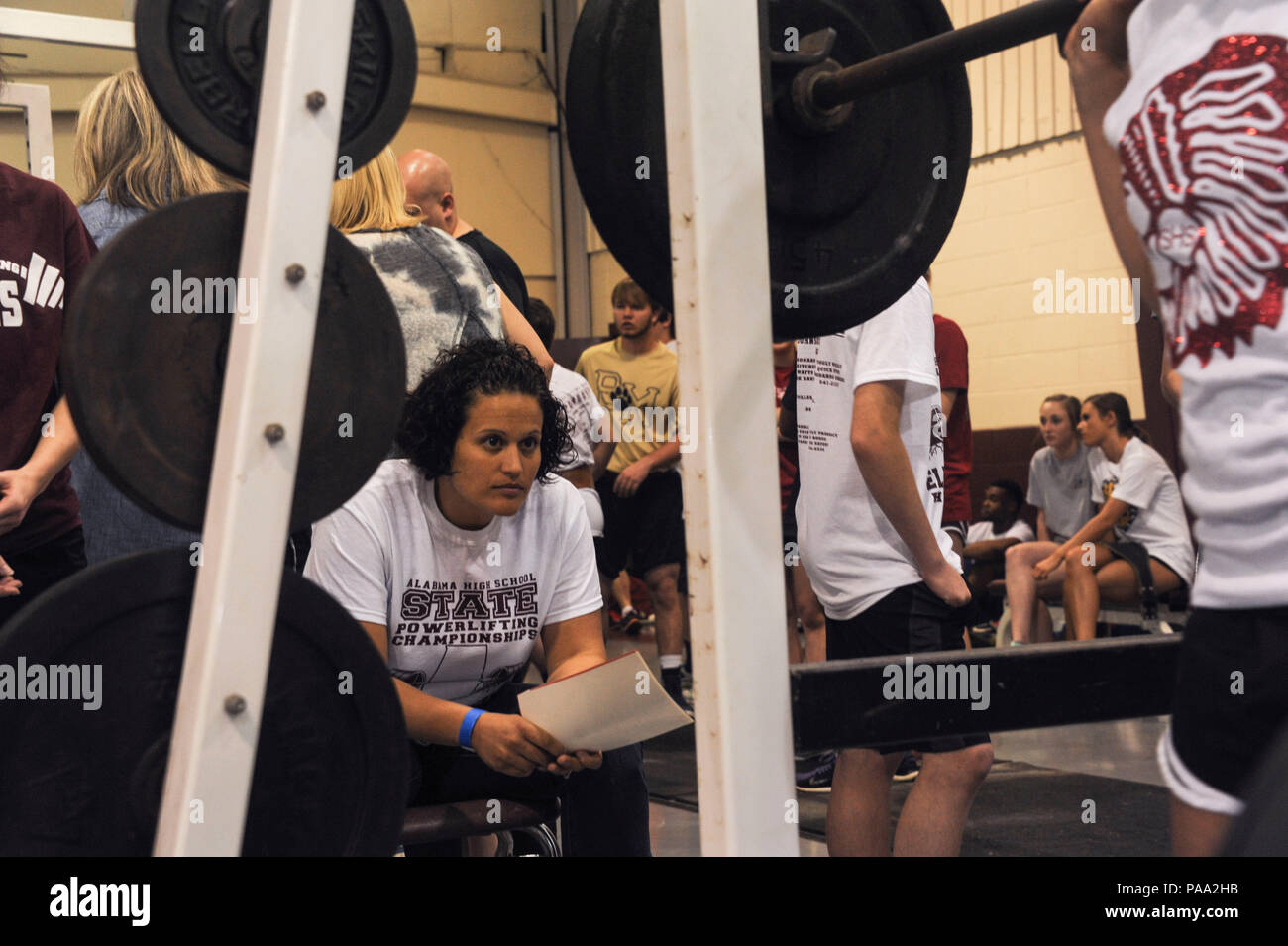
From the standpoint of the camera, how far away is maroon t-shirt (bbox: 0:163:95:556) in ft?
5.19

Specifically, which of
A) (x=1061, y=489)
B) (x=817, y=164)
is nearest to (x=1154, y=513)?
(x=1061, y=489)

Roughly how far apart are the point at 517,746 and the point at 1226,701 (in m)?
1.03

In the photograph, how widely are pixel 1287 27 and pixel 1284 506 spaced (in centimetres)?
29

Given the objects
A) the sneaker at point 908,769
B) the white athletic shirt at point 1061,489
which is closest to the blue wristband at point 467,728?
the sneaker at point 908,769

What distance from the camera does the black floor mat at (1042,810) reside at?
2.74m

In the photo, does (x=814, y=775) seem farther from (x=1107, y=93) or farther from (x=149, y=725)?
(x=1107, y=93)

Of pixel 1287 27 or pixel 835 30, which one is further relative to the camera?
pixel 835 30

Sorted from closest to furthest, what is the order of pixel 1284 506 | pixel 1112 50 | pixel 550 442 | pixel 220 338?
pixel 1284 506 → pixel 1112 50 → pixel 220 338 → pixel 550 442

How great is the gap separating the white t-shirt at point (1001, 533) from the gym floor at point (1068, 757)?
148 centimetres

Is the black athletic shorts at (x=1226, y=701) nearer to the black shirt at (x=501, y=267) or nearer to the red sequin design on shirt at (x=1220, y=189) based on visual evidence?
the red sequin design on shirt at (x=1220, y=189)

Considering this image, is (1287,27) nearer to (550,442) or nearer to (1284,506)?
(1284,506)

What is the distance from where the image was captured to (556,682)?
1584mm

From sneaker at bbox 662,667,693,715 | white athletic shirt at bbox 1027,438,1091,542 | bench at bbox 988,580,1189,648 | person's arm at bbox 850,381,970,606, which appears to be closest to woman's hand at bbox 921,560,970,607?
person's arm at bbox 850,381,970,606
